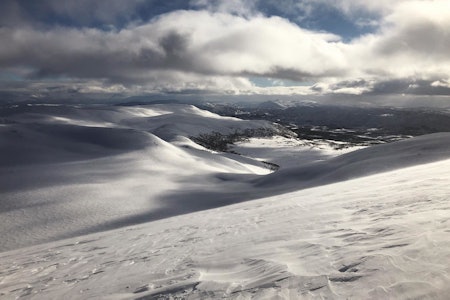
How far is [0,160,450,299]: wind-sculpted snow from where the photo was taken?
13.3ft

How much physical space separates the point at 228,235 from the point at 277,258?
2991 millimetres

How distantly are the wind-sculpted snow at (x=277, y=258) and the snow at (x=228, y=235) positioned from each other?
0.03m

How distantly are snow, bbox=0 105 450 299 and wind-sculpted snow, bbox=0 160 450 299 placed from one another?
0.08 feet

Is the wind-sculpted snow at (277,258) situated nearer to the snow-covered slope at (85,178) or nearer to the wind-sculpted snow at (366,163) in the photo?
the snow-covered slope at (85,178)

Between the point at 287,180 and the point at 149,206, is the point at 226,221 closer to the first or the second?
the point at 149,206

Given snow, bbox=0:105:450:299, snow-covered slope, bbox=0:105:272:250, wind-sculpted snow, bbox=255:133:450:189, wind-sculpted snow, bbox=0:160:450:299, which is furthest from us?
wind-sculpted snow, bbox=255:133:450:189

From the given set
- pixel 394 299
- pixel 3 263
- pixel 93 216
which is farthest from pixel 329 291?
pixel 93 216

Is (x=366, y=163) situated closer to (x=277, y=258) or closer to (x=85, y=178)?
(x=277, y=258)

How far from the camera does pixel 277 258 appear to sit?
18.3ft

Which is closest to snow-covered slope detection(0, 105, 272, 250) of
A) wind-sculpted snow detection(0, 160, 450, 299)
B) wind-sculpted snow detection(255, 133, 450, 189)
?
wind-sculpted snow detection(0, 160, 450, 299)

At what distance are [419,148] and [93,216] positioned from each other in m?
20.9

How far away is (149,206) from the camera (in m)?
17.5

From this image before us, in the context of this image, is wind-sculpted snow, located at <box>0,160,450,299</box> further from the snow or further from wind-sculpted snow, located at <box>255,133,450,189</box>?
wind-sculpted snow, located at <box>255,133,450,189</box>

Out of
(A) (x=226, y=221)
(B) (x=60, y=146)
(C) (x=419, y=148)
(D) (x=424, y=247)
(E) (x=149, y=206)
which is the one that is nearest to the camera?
(D) (x=424, y=247)
